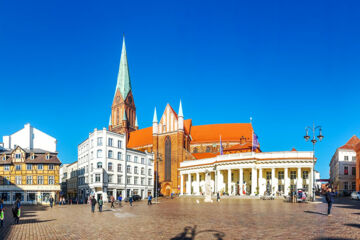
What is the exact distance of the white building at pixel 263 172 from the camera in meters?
60.9

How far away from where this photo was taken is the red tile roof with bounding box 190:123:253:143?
91.4 meters

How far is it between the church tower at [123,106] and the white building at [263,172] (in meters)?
47.6

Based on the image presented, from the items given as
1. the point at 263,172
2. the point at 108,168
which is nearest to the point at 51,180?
the point at 108,168

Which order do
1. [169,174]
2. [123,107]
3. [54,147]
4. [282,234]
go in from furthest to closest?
[123,107] → [169,174] → [54,147] → [282,234]

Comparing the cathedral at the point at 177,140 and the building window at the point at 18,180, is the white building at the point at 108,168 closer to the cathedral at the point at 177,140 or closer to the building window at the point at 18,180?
the cathedral at the point at 177,140

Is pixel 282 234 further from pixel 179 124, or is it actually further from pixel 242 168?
pixel 179 124

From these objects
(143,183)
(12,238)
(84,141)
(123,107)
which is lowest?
(143,183)

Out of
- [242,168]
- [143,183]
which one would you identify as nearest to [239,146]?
[242,168]

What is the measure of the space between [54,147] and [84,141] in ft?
21.5

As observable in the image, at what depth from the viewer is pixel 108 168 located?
63.5m

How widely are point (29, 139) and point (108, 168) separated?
1898 cm

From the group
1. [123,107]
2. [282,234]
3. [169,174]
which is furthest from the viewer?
[123,107]

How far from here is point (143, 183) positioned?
73.9m

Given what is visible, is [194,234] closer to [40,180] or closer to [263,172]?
[40,180]
